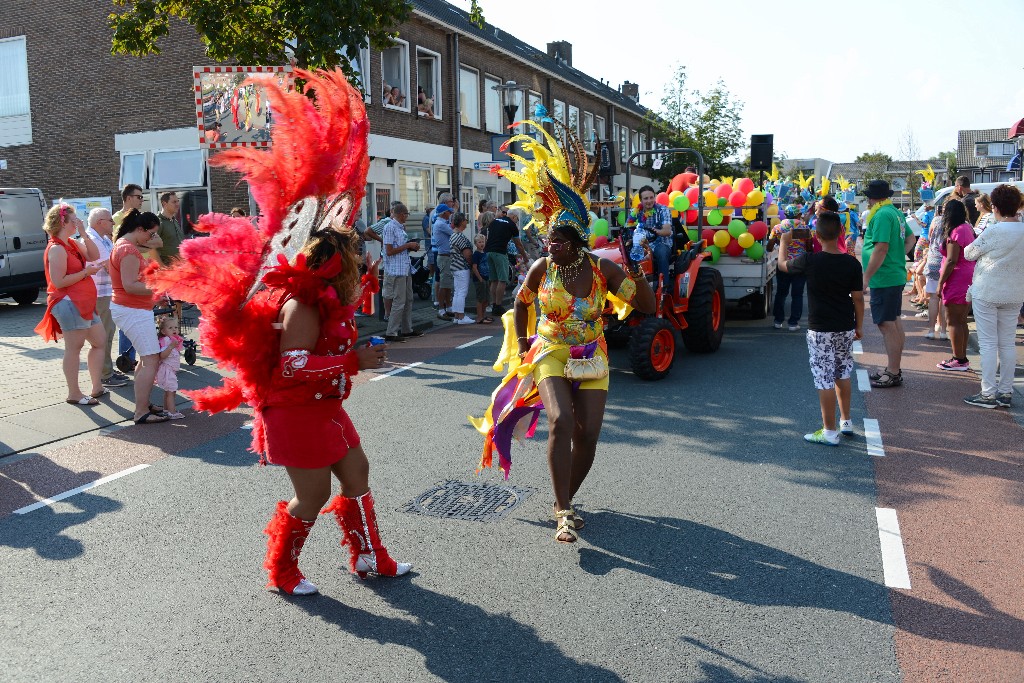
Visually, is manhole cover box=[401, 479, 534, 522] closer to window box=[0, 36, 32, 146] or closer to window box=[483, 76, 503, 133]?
window box=[0, 36, 32, 146]

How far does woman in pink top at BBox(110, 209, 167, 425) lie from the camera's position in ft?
24.4

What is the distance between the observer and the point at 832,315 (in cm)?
658

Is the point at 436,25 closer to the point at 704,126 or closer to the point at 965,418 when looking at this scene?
the point at 704,126

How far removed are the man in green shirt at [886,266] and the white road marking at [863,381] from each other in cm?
8

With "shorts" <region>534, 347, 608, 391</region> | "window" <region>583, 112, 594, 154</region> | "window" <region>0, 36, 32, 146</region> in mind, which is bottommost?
"shorts" <region>534, 347, 608, 391</region>

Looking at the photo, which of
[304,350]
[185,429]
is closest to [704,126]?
[185,429]

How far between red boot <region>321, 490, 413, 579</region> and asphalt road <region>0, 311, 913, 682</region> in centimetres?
10

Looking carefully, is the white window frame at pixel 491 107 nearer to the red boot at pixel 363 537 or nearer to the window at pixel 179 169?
the window at pixel 179 169

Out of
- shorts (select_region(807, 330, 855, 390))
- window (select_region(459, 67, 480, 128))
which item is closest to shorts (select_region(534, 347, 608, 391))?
shorts (select_region(807, 330, 855, 390))

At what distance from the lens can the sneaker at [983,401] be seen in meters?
7.80

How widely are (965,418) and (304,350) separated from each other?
595cm

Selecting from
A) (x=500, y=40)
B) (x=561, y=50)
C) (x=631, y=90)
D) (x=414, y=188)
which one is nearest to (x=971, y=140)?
(x=631, y=90)

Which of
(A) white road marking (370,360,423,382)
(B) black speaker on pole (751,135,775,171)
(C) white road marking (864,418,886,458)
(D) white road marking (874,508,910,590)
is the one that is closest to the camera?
(D) white road marking (874,508,910,590)

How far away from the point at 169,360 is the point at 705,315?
5.83 metres
